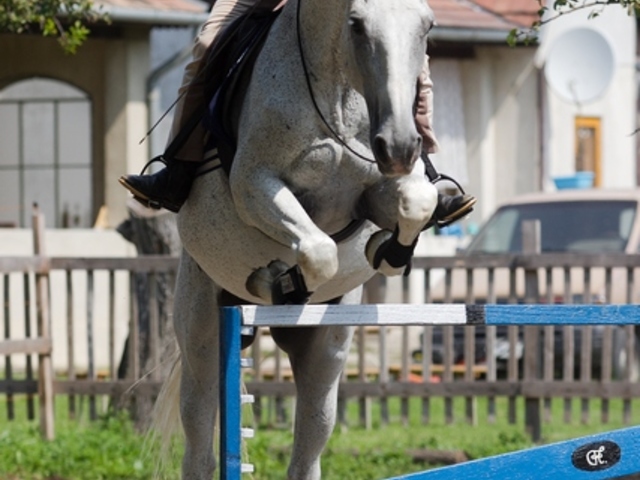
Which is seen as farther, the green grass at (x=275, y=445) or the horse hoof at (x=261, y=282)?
the green grass at (x=275, y=445)

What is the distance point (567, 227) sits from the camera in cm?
1362

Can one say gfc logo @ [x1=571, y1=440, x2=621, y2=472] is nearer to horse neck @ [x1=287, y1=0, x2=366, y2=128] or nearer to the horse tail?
horse neck @ [x1=287, y1=0, x2=366, y2=128]

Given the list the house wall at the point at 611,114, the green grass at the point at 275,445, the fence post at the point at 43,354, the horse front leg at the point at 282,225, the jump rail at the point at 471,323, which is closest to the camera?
the jump rail at the point at 471,323

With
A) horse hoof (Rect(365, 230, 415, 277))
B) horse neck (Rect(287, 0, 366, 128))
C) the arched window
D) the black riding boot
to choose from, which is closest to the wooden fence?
the black riding boot

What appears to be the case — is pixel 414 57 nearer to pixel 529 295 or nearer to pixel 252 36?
pixel 252 36

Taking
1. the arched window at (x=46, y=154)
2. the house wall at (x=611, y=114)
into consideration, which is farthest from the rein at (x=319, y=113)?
the house wall at (x=611, y=114)

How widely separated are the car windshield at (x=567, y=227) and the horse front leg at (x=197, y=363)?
276 inches

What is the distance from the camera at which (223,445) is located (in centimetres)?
471

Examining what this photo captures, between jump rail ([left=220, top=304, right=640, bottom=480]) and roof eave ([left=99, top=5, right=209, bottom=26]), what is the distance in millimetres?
10642

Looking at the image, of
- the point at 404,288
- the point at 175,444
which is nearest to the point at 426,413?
the point at 404,288

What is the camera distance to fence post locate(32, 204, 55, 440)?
10508mm

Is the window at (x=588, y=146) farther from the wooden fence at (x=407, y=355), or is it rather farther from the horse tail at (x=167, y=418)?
the horse tail at (x=167, y=418)

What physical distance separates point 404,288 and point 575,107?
10314 mm

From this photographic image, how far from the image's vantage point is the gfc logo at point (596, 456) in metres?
5.05
